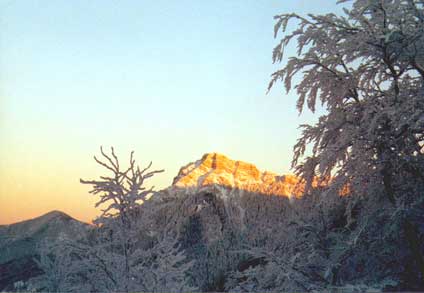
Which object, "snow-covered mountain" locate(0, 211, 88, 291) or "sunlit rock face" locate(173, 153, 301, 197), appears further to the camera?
"sunlit rock face" locate(173, 153, 301, 197)

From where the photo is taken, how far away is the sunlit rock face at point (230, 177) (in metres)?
19.4

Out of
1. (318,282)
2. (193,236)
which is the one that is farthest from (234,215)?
(318,282)

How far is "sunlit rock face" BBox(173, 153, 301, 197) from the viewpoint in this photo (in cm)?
1940

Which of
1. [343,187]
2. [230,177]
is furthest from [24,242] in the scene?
[343,187]

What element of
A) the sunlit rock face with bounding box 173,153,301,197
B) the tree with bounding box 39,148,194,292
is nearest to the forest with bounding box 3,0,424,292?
the tree with bounding box 39,148,194,292

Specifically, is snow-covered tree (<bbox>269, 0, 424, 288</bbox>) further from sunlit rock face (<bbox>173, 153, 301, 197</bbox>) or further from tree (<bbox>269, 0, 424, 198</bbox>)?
sunlit rock face (<bbox>173, 153, 301, 197</bbox>)

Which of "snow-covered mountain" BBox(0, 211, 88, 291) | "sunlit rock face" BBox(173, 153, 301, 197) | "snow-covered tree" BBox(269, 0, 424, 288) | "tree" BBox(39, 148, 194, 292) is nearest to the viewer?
"tree" BBox(39, 148, 194, 292)

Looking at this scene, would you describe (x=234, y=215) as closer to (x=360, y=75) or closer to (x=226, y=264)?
(x=226, y=264)

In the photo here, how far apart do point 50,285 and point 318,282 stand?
16.2 ft

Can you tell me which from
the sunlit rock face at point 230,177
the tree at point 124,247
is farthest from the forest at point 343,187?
the sunlit rock face at point 230,177

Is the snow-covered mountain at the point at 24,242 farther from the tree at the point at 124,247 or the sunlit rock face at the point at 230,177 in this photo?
the tree at the point at 124,247

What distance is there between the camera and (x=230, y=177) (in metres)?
21.1

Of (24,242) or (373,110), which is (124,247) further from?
(24,242)

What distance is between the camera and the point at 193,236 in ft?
53.5
